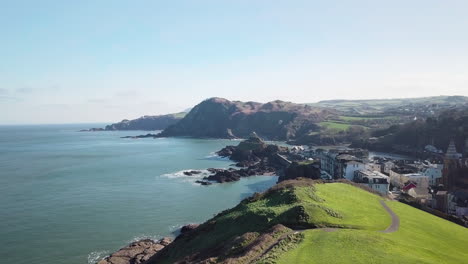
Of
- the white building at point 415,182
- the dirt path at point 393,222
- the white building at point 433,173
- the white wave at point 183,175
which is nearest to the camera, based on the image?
the dirt path at point 393,222

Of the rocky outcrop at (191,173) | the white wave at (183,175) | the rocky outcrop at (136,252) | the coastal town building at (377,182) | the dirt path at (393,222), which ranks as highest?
the dirt path at (393,222)

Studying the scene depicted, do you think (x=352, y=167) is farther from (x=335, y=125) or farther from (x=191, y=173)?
(x=335, y=125)

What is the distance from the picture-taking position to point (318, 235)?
72.6ft

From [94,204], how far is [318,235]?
4356cm

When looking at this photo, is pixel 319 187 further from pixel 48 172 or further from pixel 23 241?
pixel 48 172

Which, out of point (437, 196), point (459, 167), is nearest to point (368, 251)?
point (437, 196)

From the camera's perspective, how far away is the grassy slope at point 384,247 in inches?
727

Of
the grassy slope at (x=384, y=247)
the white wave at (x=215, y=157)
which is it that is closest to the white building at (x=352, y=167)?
the grassy slope at (x=384, y=247)

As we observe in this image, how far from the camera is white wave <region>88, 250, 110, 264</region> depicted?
116ft

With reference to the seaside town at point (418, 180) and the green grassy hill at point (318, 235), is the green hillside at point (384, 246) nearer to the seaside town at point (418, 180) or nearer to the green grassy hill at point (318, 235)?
the green grassy hill at point (318, 235)

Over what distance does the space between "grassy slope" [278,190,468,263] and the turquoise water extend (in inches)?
955

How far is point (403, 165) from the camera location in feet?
248

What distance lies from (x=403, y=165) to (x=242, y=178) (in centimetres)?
3296

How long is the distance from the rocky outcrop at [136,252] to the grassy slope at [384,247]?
59.3 ft
